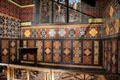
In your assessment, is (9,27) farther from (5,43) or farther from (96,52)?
(96,52)

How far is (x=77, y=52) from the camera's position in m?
4.02

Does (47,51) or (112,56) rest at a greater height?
(112,56)

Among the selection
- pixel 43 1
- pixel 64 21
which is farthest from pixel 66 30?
pixel 43 1

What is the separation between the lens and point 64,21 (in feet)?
13.9

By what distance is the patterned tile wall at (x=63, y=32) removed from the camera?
12.7 ft

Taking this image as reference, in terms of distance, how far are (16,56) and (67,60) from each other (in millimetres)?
2778

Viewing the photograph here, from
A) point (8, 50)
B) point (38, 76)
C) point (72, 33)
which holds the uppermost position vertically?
point (72, 33)

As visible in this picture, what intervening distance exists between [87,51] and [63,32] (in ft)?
4.93

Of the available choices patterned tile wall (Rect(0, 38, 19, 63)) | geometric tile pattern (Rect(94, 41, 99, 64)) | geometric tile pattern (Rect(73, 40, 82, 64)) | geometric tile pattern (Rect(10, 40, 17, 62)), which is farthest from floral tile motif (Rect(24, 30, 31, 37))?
geometric tile pattern (Rect(94, 41, 99, 64))

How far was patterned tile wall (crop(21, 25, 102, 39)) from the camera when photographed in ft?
12.7

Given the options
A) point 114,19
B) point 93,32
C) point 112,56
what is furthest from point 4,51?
point 114,19

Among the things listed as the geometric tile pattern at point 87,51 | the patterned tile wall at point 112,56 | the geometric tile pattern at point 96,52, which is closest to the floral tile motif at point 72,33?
the geometric tile pattern at point 87,51

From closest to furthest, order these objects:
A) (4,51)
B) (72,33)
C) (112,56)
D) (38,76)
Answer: (38,76), (112,56), (4,51), (72,33)

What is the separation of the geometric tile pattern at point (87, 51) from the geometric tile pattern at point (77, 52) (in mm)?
236
